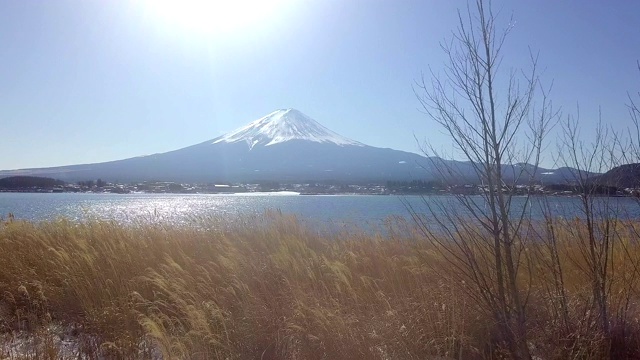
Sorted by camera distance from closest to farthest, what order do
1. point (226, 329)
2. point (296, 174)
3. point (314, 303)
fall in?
1. point (226, 329)
2. point (314, 303)
3. point (296, 174)

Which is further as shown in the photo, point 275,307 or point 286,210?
point 286,210

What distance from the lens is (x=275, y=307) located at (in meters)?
4.07

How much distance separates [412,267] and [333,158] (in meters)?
96.3

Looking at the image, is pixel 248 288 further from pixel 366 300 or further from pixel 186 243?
pixel 186 243

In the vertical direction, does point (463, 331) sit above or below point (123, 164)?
below

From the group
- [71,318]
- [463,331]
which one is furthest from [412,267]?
[71,318]

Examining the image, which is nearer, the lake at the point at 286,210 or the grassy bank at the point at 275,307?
the grassy bank at the point at 275,307

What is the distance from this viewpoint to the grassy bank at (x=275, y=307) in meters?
3.43

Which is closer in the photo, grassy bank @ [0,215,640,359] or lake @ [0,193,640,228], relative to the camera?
grassy bank @ [0,215,640,359]

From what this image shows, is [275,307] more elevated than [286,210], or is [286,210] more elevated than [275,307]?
[286,210]

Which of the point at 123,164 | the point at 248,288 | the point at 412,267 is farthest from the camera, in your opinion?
the point at 123,164

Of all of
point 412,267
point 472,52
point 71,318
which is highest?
point 472,52

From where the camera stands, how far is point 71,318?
4250 millimetres

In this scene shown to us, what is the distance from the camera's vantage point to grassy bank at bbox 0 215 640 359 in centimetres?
343
